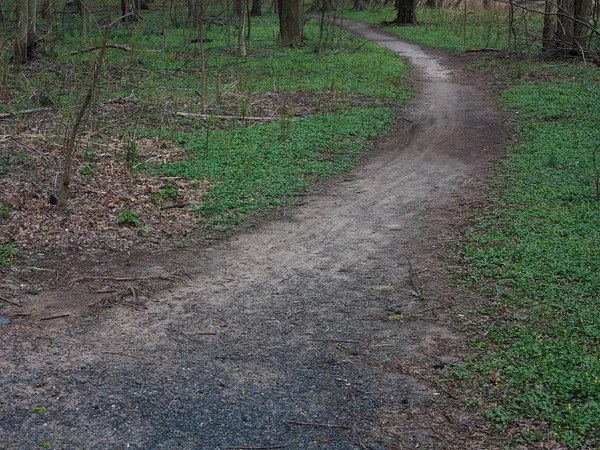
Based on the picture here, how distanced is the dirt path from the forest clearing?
0.02 meters

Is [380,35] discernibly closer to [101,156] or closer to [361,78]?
[361,78]

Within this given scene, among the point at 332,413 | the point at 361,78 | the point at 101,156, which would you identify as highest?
the point at 361,78

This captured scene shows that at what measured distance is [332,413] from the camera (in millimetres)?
4238

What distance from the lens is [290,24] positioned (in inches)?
838

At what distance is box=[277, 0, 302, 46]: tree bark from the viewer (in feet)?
68.8

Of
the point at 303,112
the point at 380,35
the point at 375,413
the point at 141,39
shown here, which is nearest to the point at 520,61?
the point at 303,112

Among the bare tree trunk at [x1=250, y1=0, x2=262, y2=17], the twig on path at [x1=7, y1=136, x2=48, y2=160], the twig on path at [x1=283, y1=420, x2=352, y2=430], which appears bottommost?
the twig on path at [x1=283, y1=420, x2=352, y2=430]

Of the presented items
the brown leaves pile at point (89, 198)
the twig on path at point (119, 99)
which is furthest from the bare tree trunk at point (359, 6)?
the brown leaves pile at point (89, 198)

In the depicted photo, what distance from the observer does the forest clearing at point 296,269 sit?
13.8 feet

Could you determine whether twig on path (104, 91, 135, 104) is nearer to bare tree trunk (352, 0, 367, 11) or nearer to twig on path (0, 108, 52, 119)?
twig on path (0, 108, 52, 119)

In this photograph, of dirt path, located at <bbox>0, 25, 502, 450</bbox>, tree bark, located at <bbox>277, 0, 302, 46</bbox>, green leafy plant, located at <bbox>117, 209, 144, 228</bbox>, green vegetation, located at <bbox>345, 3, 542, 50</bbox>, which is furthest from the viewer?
green vegetation, located at <bbox>345, 3, 542, 50</bbox>

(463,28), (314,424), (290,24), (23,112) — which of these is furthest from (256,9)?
(314,424)

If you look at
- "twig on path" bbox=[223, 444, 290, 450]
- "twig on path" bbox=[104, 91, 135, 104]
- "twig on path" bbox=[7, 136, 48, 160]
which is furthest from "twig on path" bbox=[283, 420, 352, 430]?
"twig on path" bbox=[104, 91, 135, 104]

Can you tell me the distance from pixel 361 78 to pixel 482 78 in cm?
304
